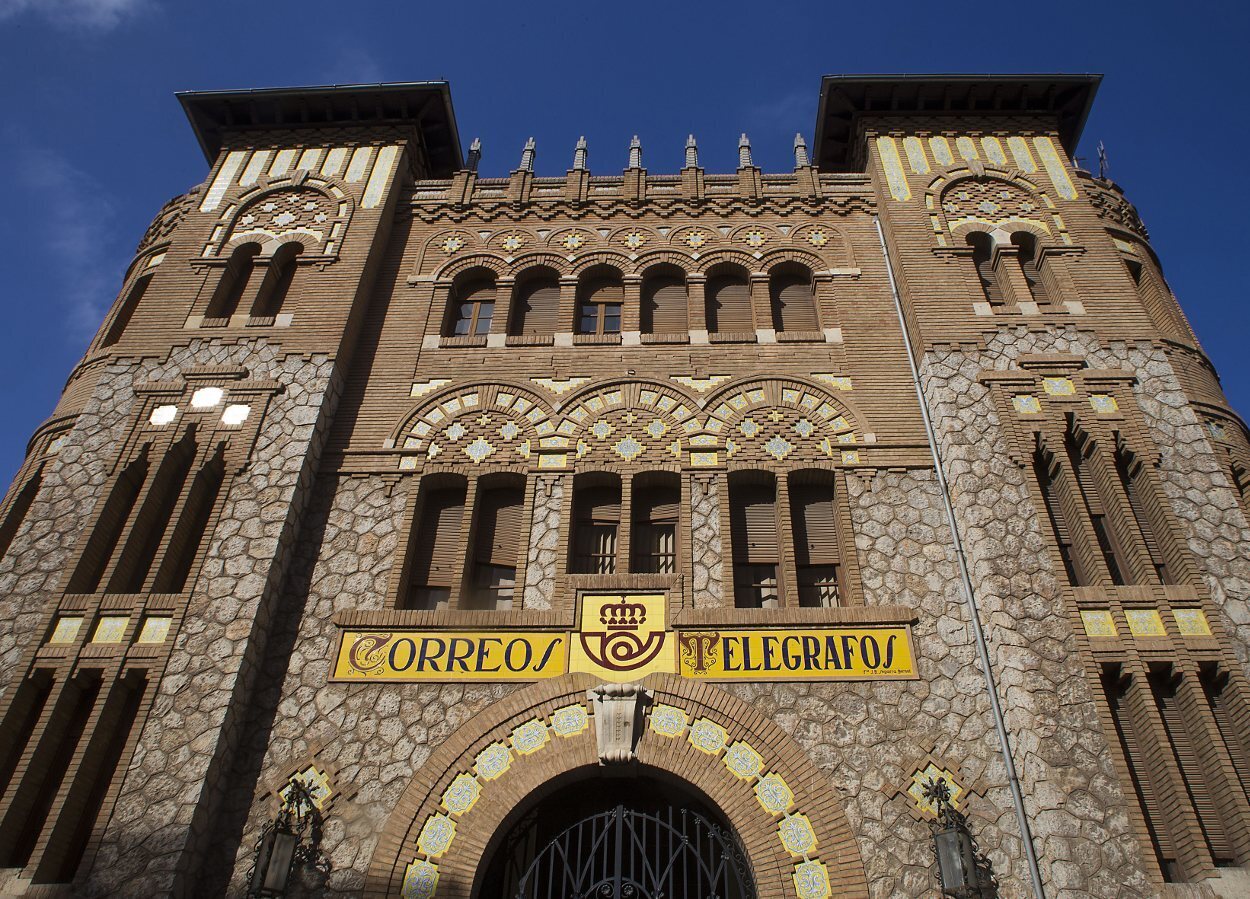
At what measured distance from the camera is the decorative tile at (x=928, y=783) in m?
8.62

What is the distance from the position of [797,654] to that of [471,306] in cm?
764

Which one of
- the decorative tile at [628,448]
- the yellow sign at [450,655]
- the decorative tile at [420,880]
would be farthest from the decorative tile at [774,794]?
the decorative tile at [628,448]

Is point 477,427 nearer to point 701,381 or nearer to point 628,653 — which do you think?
point 701,381

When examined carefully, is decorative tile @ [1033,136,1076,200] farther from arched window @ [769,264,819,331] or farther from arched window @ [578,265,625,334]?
arched window @ [578,265,625,334]

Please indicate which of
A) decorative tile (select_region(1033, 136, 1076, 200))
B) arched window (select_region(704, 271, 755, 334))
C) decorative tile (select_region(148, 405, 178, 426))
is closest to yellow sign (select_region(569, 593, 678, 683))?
arched window (select_region(704, 271, 755, 334))

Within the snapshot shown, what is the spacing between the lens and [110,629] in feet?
31.9

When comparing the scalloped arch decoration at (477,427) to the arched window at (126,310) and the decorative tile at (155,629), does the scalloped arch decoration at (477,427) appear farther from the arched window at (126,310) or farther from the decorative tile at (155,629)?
the arched window at (126,310)

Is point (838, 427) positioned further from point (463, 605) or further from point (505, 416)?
point (463, 605)

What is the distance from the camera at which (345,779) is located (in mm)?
9031

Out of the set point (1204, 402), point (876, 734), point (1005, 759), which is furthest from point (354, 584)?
point (1204, 402)

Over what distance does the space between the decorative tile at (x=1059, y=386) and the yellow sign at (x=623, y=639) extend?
5843mm

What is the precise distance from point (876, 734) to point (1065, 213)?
930 cm

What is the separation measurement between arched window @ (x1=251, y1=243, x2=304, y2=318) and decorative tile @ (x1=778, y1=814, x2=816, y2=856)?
10039mm

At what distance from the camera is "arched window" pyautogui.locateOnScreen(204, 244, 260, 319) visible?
43.7ft
